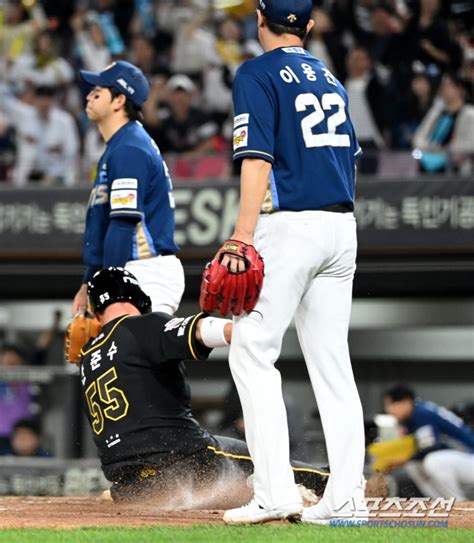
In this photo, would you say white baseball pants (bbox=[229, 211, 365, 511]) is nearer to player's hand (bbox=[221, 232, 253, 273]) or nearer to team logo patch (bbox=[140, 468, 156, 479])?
player's hand (bbox=[221, 232, 253, 273])

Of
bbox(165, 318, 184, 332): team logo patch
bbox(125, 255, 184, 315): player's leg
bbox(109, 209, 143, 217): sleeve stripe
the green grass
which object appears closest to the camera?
the green grass

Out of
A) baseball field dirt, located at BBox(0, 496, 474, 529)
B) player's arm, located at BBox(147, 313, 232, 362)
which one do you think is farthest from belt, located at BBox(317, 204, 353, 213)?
baseball field dirt, located at BBox(0, 496, 474, 529)

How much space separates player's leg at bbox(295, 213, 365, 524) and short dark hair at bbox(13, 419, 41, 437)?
636 cm

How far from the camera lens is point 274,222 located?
413 centimetres

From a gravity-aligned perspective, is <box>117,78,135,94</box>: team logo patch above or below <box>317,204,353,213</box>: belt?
above

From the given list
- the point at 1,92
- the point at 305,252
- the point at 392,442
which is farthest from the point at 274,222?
the point at 1,92

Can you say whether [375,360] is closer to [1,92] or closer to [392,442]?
[392,442]

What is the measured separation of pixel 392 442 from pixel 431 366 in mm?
2197

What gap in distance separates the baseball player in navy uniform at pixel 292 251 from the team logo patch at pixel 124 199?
1.45 metres

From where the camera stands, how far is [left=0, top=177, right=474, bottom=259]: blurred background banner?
403 inches

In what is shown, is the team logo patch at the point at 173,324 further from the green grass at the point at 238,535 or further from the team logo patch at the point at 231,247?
the green grass at the point at 238,535

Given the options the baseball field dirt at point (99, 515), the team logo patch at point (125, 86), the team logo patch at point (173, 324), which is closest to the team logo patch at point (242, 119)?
the team logo patch at point (173, 324)

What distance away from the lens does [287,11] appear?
4242mm

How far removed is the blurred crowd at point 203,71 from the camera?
10.8 meters
